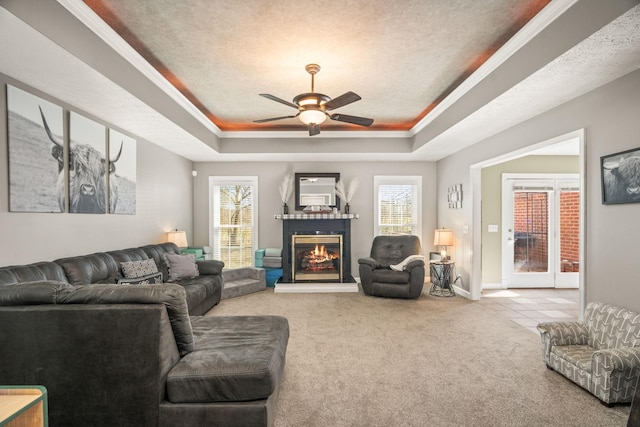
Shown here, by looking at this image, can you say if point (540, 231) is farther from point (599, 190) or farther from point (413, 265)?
point (599, 190)

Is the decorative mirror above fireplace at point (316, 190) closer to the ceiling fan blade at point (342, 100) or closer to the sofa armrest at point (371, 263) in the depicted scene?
the sofa armrest at point (371, 263)

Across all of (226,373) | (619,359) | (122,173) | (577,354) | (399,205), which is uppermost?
(122,173)

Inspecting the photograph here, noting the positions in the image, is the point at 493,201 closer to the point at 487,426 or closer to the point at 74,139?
the point at 487,426

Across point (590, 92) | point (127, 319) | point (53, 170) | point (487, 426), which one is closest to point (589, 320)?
point (487, 426)

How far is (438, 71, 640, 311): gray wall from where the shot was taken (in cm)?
274

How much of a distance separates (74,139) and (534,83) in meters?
4.51

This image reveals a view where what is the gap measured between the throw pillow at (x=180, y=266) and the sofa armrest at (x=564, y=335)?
13.8ft

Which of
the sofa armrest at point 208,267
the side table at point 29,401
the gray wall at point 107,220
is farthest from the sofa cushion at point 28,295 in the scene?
the sofa armrest at point 208,267

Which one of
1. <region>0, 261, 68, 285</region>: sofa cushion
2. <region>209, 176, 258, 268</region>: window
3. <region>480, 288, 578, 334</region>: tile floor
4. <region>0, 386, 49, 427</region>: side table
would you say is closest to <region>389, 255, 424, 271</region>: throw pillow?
<region>480, 288, 578, 334</region>: tile floor

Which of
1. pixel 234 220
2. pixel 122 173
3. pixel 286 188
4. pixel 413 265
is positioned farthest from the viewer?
pixel 234 220

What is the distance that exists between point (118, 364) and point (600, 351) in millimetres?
3149

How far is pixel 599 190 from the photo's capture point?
3053 mm

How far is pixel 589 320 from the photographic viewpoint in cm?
294

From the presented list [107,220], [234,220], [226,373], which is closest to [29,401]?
[226,373]
